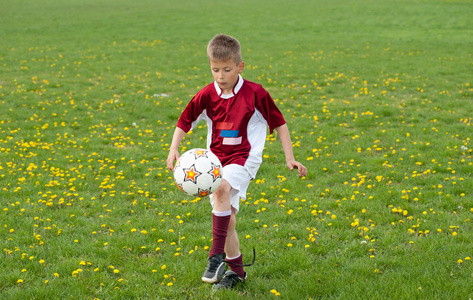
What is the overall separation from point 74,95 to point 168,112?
3.53 m

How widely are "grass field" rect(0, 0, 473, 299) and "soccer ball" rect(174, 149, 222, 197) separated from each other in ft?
3.48

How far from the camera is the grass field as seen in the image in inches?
179

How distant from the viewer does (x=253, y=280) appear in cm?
449

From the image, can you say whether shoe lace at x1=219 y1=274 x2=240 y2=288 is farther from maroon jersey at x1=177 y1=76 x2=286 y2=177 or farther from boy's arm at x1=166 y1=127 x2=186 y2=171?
boy's arm at x1=166 y1=127 x2=186 y2=171

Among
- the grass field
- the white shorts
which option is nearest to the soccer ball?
the white shorts

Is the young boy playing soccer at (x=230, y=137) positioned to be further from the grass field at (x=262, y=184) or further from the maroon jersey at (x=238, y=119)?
the grass field at (x=262, y=184)

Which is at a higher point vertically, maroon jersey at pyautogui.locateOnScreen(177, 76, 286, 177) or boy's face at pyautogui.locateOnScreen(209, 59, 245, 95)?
boy's face at pyautogui.locateOnScreen(209, 59, 245, 95)

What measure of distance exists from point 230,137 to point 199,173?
1.81 feet

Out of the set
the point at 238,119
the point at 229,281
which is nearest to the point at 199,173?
the point at 238,119

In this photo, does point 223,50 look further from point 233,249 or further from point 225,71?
point 233,249

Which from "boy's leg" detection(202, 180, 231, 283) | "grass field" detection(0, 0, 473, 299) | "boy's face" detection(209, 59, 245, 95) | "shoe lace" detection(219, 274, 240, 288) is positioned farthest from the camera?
"grass field" detection(0, 0, 473, 299)

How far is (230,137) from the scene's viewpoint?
418cm

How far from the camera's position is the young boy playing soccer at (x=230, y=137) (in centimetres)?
403

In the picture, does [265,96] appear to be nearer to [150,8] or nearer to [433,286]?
[433,286]
